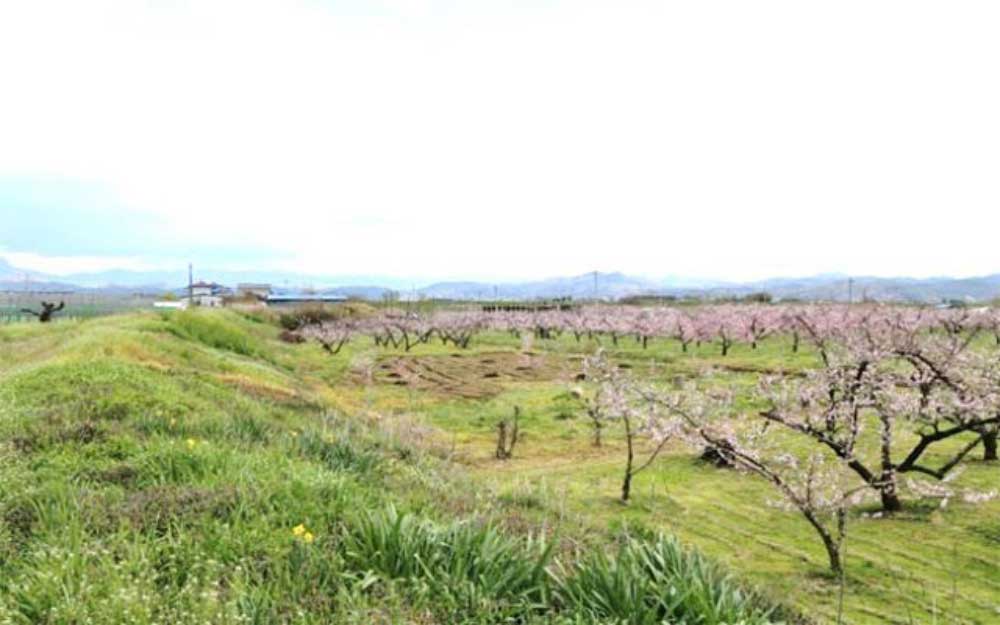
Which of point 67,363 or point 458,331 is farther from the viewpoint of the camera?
point 458,331

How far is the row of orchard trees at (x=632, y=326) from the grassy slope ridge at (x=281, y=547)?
32.1 m

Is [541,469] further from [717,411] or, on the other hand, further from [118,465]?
[118,465]

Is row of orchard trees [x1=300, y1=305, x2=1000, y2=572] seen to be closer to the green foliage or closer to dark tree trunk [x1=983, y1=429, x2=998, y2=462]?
dark tree trunk [x1=983, y1=429, x2=998, y2=462]

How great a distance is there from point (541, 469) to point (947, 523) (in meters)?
7.35

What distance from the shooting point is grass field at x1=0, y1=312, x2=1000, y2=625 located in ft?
13.0

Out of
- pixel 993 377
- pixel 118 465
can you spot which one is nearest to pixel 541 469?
pixel 993 377

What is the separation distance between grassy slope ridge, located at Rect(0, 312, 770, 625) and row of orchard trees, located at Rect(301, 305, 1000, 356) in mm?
32069

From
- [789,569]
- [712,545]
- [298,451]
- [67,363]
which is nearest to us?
[298,451]

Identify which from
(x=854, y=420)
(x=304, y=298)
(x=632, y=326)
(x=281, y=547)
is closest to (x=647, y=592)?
(x=281, y=547)

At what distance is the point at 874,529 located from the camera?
10828mm

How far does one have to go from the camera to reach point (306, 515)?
16.6 feet

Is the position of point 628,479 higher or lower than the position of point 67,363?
lower

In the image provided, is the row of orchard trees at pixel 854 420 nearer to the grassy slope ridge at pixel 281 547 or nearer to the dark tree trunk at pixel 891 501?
the dark tree trunk at pixel 891 501

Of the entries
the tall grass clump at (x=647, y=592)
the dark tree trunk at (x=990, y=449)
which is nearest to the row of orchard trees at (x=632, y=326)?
the dark tree trunk at (x=990, y=449)
